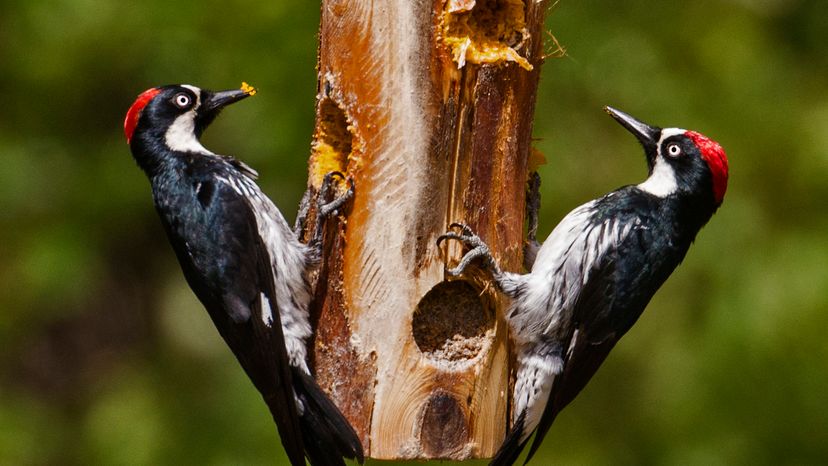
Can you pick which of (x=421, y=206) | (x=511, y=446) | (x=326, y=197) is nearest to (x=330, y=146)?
(x=326, y=197)

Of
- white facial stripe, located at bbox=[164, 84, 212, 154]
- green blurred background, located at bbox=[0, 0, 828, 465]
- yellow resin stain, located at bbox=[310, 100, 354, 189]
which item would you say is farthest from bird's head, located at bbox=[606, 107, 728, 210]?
green blurred background, located at bbox=[0, 0, 828, 465]

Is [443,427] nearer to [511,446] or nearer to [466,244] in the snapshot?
[511,446]

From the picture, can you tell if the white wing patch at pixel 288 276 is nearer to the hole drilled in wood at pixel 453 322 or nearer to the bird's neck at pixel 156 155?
the bird's neck at pixel 156 155

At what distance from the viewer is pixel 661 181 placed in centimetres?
492

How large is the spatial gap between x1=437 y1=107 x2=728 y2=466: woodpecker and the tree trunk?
0.47 feet

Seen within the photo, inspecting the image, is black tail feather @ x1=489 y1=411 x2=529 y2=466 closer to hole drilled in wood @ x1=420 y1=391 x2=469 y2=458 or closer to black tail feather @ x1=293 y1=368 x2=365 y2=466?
hole drilled in wood @ x1=420 y1=391 x2=469 y2=458

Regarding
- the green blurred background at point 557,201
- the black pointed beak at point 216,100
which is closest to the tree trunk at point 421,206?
the black pointed beak at point 216,100

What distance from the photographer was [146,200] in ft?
25.1

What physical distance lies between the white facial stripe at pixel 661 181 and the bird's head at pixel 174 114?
5.71 feet

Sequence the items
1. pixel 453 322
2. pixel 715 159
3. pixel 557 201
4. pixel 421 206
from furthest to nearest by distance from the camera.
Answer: pixel 557 201
pixel 715 159
pixel 453 322
pixel 421 206

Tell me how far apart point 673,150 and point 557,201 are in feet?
7.61

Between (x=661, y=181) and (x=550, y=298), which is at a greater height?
(x=661, y=181)

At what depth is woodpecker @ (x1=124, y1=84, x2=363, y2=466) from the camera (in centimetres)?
424

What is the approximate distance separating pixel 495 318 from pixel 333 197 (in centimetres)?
78
